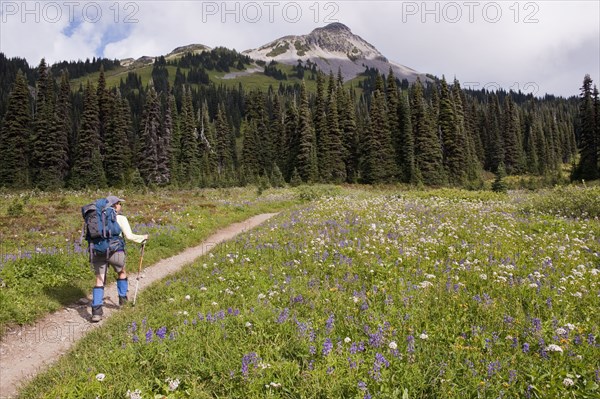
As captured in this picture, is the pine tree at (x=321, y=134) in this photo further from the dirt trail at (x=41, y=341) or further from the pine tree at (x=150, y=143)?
the dirt trail at (x=41, y=341)

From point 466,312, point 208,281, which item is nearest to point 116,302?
point 208,281

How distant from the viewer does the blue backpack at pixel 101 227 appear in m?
7.86

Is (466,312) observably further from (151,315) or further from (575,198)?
(575,198)

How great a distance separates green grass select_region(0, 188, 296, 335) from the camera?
8500mm

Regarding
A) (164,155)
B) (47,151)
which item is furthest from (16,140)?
(164,155)

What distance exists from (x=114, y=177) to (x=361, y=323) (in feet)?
232

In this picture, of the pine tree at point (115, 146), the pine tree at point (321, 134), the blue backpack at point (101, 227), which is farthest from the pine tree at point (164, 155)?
the blue backpack at point (101, 227)

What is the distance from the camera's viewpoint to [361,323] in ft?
17.2

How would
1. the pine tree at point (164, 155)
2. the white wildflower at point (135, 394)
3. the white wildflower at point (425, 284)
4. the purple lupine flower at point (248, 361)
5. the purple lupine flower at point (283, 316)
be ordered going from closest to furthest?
the white wildflower at point (135, 394)
the purple lupine flower at point (248, 361)
the purple lupine flower at point (283, 316)
the white wildflower at point (425, 284)
the pine tree at point (164, 155)

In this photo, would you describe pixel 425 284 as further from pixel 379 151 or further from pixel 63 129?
pixel 63 129

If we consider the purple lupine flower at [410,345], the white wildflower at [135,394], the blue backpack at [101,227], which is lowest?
the white wildflower at [135,394]

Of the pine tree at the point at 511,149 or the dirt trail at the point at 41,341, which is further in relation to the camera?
the pine tree at the point at 511,149

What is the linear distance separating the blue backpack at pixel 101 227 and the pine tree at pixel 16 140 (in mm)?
61480

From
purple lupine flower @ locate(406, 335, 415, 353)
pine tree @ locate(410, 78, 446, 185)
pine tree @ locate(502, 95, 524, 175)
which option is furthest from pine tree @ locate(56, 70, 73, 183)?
pine tree @ locate(502, 95, 524, 175)
